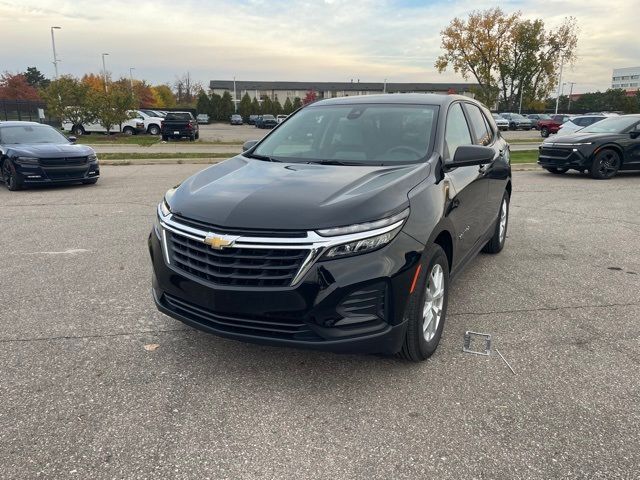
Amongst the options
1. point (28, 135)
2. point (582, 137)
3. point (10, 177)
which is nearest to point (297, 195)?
point (10, 177)

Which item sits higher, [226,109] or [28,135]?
[226,109]

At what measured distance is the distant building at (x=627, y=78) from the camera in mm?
125938

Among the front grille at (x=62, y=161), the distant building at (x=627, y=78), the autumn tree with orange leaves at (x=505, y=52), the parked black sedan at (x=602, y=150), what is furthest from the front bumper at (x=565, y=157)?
the distant building at (x=627, y=78)

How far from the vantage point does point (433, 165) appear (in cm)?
361

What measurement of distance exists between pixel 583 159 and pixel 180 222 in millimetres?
11758

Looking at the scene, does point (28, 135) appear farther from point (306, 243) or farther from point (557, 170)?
point (557, 170)

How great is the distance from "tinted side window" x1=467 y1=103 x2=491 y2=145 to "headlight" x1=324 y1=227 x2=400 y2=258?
2.52 meters

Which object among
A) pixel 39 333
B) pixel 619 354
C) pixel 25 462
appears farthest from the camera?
pixel 39 333

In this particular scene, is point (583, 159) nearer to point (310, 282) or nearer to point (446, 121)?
point (446, 121)

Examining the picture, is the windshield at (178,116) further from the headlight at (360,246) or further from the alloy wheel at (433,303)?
the headlight at (360,246)

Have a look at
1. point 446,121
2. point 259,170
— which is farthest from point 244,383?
point 446,121

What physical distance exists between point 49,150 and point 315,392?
980cm

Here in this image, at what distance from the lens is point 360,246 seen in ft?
9.19

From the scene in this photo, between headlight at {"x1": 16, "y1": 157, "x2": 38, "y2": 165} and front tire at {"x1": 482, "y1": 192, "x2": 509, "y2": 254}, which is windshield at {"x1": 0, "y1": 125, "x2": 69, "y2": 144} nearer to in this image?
headlight at {"x1": 16, "y1": 157, "x2": 38, "y2": 165}
